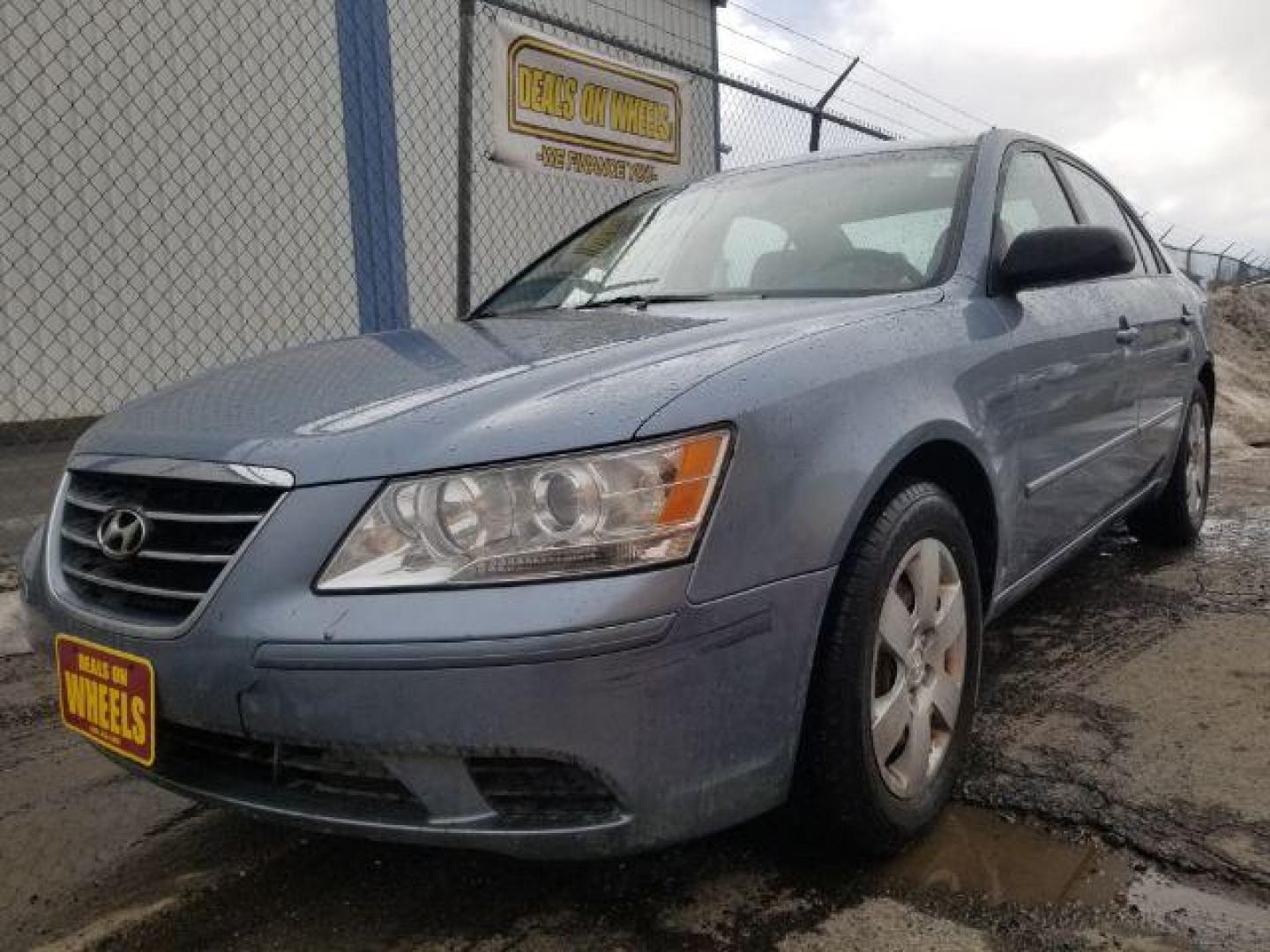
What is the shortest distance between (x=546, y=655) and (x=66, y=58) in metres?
6.37

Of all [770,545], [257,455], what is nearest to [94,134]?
[257,455]

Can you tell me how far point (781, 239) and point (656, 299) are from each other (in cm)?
38

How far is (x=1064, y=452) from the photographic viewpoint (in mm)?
2709

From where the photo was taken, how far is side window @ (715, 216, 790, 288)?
2711 millimetres

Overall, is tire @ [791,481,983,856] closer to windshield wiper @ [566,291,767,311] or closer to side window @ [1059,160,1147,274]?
windshield wiper @ [566,291,767,311]

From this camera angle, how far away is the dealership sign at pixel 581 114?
484 cm

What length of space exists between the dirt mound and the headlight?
752 cm

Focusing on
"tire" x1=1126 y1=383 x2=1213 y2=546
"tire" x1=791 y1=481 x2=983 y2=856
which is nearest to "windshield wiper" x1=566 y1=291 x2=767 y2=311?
"tire" x1=791 y1=481 x2=983 y2=856

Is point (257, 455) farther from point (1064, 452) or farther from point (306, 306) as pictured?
point (306, 306)

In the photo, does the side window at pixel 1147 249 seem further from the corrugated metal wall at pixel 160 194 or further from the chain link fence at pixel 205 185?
the corrugated metal wall at pixel 160 194

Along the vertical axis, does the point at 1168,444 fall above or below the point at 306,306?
below

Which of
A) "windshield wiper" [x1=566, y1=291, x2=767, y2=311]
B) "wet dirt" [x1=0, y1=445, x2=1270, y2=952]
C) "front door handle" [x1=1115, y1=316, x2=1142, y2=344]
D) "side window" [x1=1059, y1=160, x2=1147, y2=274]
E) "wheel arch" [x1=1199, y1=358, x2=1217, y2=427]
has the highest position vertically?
"side window" [x1=1059, y1=160, x2=1147, y2=274]

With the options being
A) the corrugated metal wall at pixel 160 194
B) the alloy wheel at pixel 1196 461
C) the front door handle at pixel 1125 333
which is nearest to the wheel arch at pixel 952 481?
the front door handle at pixel 1125 333

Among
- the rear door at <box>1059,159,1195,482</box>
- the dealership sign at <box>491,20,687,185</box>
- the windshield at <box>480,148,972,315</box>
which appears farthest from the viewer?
the dealership sign at <box>491,20,687,185</box>
